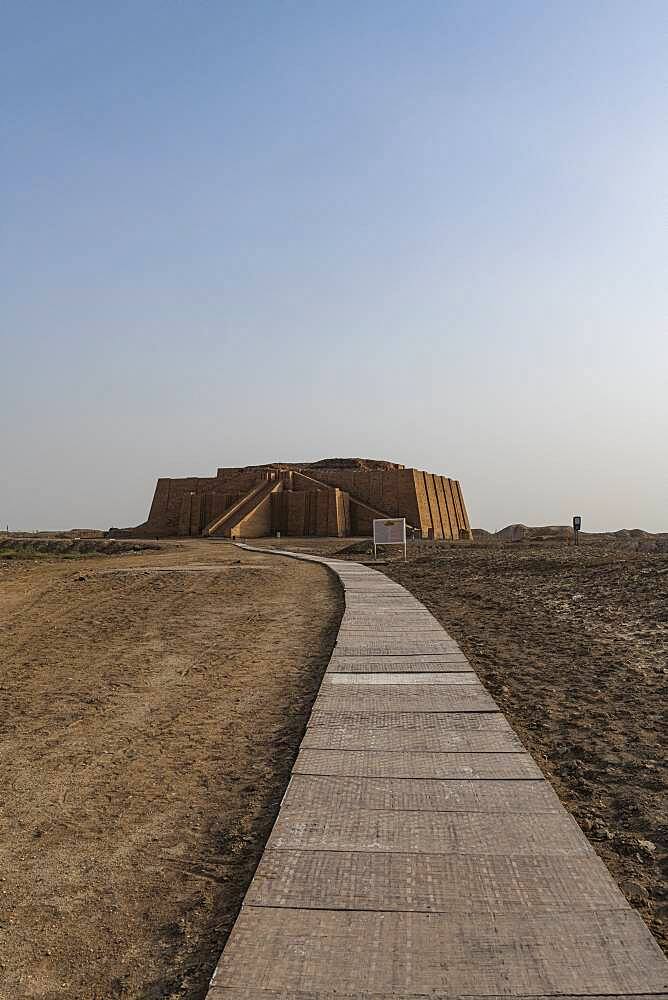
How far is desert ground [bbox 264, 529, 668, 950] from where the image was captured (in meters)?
3.08

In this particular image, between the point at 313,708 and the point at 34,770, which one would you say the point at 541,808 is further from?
the point at 34,770

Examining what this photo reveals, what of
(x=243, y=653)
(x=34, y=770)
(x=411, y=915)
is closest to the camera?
(x=411, y=915)

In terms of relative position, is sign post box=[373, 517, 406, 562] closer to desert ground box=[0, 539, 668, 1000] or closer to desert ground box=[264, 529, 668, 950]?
desert ground box=[264, 529, 668, 950]

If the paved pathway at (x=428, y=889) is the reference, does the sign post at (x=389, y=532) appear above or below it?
above

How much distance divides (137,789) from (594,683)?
11.4 feet

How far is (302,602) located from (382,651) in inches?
172

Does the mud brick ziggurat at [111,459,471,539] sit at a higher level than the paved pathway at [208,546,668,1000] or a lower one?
higher

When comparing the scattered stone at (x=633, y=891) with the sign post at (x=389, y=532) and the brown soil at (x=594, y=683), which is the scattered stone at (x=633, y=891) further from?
the sign post at (x=389, y=532)

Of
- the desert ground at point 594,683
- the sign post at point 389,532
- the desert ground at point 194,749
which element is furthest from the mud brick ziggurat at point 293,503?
the desert ground at point 194,749

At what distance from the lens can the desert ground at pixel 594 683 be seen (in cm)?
308

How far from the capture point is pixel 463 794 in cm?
325

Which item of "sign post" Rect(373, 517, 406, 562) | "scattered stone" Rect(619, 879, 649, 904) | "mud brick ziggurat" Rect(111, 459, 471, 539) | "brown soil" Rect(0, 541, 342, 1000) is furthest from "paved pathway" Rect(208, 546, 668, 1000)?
"mud brick ziggurat" Rect(111, 459, 471, 539)

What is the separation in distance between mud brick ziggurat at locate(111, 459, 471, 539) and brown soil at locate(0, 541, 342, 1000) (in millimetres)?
26907

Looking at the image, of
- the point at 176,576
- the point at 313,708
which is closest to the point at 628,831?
the point at 313,708
